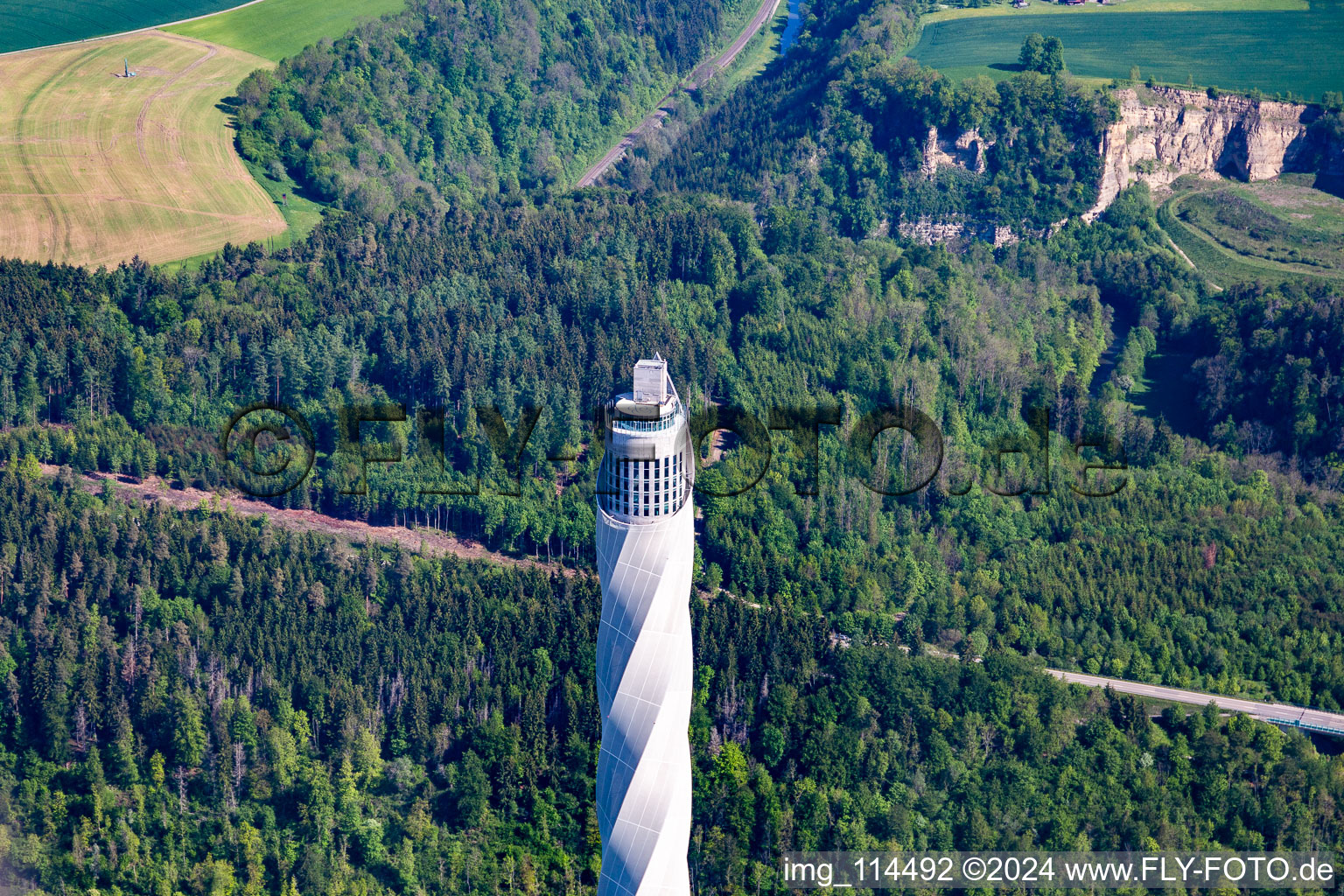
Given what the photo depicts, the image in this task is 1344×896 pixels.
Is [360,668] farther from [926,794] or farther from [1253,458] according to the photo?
[1253,458]

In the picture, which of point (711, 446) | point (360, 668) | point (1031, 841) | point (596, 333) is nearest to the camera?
point (1031, 841)

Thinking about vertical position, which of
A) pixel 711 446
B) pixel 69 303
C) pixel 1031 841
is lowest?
pixel 1031 841

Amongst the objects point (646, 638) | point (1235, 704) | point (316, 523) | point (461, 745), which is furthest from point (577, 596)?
point (1235, 704)

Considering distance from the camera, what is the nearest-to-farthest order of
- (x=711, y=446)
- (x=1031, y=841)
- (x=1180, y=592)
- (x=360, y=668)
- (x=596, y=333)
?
1. (x=1031, y=841)
2. (x=360, y=668)
3. (x=1180, y=592)
4. (x=711, y=446)
5. (x=596, y=333)

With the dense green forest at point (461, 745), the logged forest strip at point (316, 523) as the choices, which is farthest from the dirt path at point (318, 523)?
the dense green forest at point (461, 745)

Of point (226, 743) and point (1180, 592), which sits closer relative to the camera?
point (226, 743)

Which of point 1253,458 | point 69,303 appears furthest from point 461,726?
point 1253,458
